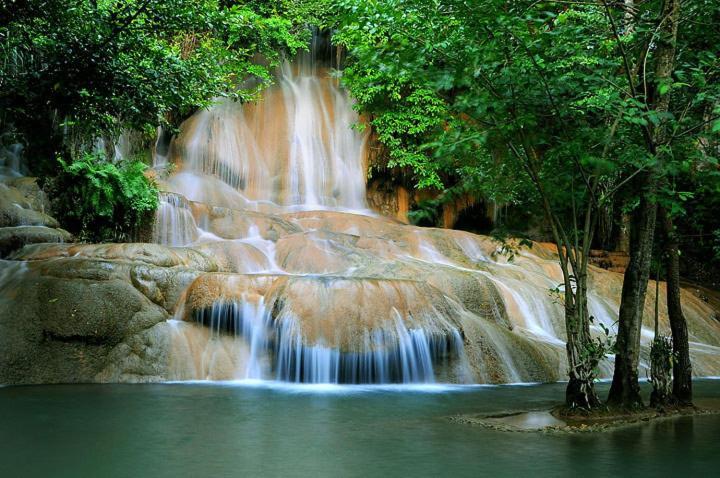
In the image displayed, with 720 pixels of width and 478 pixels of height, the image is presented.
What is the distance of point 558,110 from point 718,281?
1638 centimetres

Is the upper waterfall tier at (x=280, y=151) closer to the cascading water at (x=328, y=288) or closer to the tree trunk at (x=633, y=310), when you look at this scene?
the cascading water at (x=328, y=288)

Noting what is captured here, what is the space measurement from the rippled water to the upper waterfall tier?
38.2 feet

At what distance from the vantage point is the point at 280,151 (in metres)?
21.3

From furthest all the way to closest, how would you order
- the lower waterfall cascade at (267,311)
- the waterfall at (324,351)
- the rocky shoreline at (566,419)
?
the waterfall at (324,351), the lower waterfall cascade at (267,311), the rocky shoreline at (566,419)

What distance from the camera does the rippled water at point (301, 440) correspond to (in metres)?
4.76

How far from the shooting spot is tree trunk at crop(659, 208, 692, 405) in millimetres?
6934

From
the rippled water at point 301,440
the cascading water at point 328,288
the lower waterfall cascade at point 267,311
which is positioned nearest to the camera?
the rippled water at point 301,440

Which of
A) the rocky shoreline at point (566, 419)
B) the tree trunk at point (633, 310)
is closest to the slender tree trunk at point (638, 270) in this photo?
the tree trunk at point (633, 310)

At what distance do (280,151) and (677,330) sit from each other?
16.0m

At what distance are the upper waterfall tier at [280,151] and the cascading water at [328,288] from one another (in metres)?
0.05

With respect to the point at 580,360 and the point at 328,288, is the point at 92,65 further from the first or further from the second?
the point at 580,360

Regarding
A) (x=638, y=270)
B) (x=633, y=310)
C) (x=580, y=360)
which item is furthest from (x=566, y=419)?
(x=638, y=270)

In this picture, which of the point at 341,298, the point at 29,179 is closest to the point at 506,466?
the point at 341,298

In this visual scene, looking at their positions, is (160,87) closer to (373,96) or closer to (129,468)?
(129,468)
